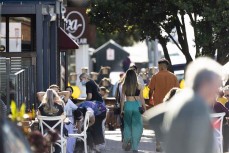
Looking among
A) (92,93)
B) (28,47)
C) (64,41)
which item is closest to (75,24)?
(64,41)

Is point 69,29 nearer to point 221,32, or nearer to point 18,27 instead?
point 221,32

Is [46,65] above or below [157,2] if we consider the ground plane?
below

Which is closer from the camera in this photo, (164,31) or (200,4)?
(200,4)

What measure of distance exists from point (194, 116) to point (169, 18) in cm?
1969

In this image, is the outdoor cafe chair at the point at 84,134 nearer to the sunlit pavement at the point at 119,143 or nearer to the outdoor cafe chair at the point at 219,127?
the sunlit pavement at the point at 119,143

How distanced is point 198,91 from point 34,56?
14300 mm

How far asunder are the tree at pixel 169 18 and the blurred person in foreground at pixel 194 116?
17.5m

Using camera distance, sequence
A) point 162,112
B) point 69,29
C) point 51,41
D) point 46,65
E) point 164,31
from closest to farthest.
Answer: point 162,112 → point 46,65 → point 51,41 → point 164,31 → point 69,29

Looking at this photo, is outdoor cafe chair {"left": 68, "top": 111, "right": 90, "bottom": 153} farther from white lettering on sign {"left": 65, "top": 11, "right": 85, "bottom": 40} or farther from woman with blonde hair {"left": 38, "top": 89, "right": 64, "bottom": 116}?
white lettering on sign {"left": 65, "top": 11, "right": 85, "bottom": 40}

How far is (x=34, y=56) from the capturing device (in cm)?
2214

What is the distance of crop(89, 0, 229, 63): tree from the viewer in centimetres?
2580

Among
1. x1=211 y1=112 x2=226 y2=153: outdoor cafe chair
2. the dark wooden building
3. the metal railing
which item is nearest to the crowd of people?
x1=211 y1=112 x2=226 y2=153: outdoor cafe chair

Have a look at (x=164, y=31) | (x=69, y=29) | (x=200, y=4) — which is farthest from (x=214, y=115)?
(x=69, y=29)

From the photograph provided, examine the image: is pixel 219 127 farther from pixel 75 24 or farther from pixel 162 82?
pixel 75 24
